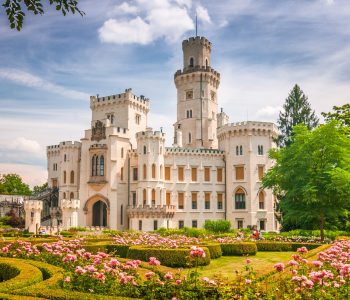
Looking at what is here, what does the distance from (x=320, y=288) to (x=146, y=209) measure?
144ft

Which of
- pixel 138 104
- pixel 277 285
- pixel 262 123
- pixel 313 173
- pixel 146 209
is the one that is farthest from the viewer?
pixel 138 104

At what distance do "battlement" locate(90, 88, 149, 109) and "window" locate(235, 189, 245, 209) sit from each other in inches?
758

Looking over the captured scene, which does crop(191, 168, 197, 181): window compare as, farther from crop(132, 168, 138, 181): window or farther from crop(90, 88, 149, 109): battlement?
crop(90, 88, 149, 109): battlement

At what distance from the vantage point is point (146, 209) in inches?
2053

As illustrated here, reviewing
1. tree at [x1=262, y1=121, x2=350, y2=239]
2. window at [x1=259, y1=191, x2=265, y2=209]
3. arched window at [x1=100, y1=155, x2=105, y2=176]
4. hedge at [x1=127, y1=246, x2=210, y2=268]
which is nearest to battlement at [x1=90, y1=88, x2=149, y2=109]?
arched window at [x1=100, y1=155, x2=105, y2=176]

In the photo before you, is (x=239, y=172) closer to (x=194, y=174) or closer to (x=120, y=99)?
(x=194, y=174)

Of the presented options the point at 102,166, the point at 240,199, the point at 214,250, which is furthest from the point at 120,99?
the point at 214,250

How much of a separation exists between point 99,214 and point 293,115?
28136 millimetres

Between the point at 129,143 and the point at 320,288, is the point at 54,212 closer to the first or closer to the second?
the point at 129,143

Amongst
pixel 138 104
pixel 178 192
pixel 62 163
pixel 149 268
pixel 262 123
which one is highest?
pixel 138 104

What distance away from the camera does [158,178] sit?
54062 millimetres

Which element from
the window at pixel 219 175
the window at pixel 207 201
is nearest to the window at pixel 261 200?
the window at pixel 219 175

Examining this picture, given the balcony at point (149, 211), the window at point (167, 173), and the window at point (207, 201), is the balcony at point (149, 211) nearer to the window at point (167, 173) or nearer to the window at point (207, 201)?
the window at point (167, 173)

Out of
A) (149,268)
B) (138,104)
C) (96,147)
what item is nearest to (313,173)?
(149,268)
